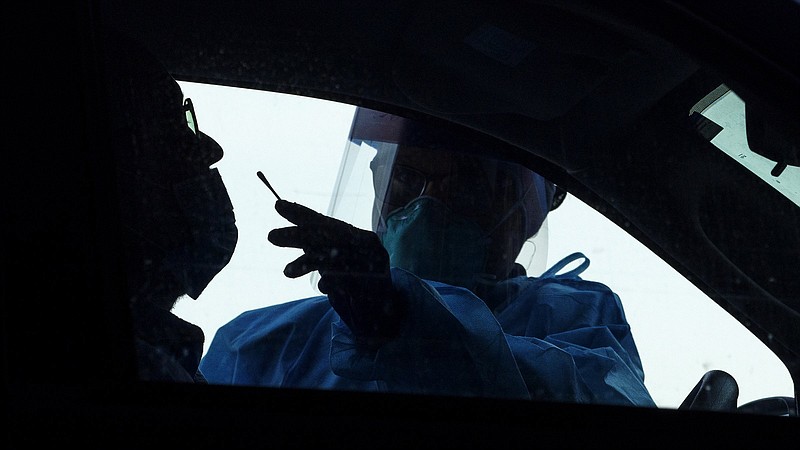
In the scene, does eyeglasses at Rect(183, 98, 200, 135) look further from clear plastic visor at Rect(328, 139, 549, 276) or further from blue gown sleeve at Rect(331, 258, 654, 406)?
blue gown sleeve at Rect(331, 258, 654, 406)

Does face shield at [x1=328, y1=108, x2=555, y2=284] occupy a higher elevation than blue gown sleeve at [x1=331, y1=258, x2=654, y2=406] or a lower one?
higher

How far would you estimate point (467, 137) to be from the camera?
1.37 m

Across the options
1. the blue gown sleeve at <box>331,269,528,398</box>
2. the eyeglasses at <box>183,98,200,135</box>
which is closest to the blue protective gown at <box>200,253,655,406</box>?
the blue gown sleeve at <box>331,269,528,398</box>

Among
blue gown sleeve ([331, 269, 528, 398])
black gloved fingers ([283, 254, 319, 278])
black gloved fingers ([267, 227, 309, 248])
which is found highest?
black gloved fingers ([267, 227, 309, 248])

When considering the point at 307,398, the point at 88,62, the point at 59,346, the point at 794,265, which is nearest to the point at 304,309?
the point at 307,398

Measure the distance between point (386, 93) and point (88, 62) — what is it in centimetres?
Answer: 48

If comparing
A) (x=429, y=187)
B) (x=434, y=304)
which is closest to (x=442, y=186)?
(x=429, y=187)

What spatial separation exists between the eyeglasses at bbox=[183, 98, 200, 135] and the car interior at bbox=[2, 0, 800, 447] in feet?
0.05

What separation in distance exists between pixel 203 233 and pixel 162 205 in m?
0.08

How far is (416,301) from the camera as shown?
115 centimetres

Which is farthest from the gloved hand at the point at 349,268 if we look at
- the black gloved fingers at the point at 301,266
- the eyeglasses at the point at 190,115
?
the eyeglasses at the point at 190,115

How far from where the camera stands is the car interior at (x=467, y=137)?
3.18ft

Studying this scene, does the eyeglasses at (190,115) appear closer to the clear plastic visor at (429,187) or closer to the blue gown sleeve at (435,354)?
the clear plastic visor at (429,187)

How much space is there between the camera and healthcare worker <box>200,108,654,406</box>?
3.65 ft
